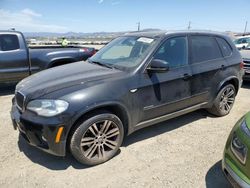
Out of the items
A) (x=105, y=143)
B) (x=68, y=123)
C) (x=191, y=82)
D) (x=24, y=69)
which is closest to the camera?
(x=68, y=123)

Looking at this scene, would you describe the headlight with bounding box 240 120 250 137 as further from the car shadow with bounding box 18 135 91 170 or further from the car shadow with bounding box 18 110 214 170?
the car shadow with bounding box 18 135 91 170

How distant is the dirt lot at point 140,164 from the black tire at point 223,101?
545mm

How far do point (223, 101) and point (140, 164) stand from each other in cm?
258

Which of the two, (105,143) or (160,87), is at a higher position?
(160,87)

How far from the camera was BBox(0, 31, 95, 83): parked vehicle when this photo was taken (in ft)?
20.3

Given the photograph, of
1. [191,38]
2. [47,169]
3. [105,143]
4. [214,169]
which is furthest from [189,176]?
[191,38]

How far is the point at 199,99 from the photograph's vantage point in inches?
165

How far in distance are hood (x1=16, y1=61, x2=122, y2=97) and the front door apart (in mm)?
532

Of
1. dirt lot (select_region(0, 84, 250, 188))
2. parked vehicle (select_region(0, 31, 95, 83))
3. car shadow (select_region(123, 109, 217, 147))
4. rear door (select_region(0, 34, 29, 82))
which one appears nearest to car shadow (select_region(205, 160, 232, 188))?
dirt lot (select_region(0, 84, 250, 188))

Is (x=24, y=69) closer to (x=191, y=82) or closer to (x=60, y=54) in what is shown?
(x=60, y=54)

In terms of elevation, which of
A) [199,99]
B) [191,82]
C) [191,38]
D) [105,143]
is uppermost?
[191,38]

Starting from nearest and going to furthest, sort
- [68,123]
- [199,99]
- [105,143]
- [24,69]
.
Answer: [68,123] < [105,143] < [199,99] < [24,69]

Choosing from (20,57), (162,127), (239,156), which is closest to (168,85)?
(162,127)

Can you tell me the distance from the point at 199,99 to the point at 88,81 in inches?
87.1
